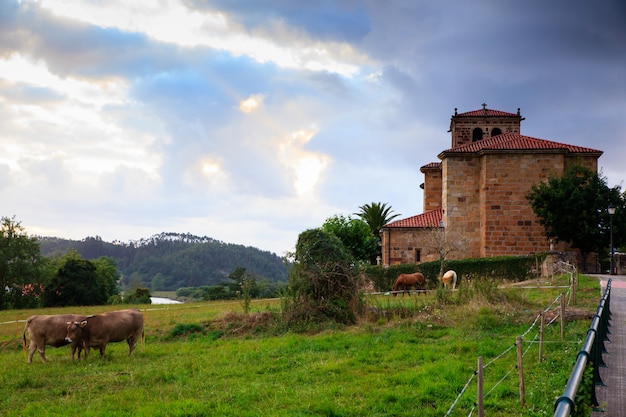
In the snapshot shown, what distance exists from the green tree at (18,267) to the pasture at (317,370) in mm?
43312

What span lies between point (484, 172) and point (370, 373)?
33504 mm

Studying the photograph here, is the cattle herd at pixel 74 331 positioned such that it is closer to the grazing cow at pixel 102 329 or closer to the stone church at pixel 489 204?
the grazing cow at pixel 102 329

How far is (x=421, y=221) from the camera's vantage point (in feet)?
148

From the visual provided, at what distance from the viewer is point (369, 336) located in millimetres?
16375

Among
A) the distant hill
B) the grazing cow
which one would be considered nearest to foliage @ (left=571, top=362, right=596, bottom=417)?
the grazing cow

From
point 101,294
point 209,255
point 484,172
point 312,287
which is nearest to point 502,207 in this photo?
point 484,172

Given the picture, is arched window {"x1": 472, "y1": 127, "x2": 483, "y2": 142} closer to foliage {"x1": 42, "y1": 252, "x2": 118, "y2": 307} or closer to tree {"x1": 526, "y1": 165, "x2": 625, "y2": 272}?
tree {"x1": 526, "y1": 165, "x2": 625, "y2": 272}

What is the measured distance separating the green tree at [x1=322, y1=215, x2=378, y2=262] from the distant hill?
104251 millimetres

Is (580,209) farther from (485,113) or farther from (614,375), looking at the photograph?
(614,375)

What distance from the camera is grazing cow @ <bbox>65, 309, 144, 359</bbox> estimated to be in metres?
14.8

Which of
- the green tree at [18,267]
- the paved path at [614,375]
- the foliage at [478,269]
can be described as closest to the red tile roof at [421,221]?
the foliage at [478,269]

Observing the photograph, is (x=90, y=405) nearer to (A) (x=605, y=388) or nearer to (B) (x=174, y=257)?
(A) (x=605, y=388)

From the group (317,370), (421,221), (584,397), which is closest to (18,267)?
(421,221)

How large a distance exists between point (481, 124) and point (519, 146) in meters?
14.1
